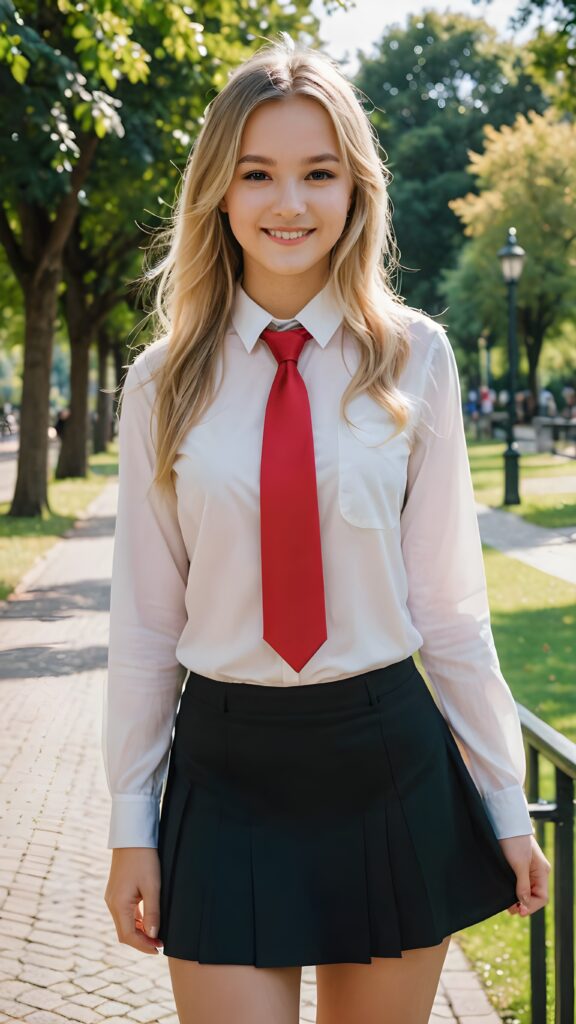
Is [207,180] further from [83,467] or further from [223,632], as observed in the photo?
[83,467]

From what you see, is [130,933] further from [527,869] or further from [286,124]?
[286,124]

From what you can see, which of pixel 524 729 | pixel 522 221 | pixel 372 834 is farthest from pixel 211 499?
pixel 522 221

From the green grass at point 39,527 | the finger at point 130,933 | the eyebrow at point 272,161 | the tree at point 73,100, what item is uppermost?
the tree at point 73,100

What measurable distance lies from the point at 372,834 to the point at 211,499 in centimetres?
61

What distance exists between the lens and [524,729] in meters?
3.11

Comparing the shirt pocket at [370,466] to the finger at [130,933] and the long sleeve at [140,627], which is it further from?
the finger at [130,933]

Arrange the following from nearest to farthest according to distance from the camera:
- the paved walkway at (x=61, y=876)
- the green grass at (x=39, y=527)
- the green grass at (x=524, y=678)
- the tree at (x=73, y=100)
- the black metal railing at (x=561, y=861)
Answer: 1. the black metal railing at (x=561, y=861)
2. the paved walkway at (x=61, y=876)
3. the green grass at (x=524, y=678)
4. the tree at (x=73, y=100)
5. the green grass at (x=39, y=527)

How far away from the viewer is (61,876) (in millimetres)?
3879

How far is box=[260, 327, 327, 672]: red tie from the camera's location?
213 cm

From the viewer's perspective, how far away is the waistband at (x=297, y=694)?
2.15m

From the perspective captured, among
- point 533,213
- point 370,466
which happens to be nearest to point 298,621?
point 370,466

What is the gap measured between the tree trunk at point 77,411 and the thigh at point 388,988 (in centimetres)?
2428

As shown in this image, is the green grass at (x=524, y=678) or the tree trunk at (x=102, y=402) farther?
the tree trunk at (x=102, y=402)

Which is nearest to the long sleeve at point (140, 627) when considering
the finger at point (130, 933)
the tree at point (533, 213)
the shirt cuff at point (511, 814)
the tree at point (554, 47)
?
the finger at point (130, 933)
